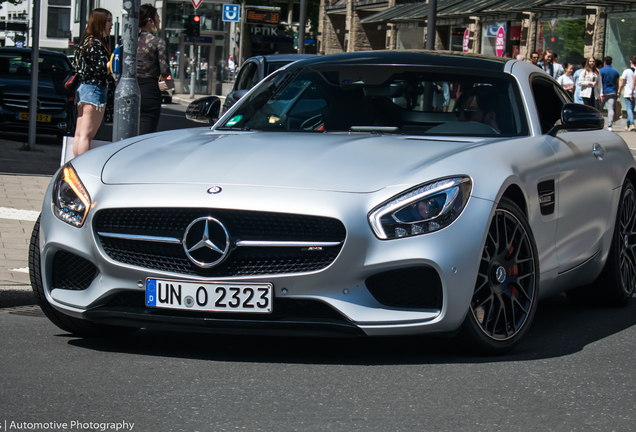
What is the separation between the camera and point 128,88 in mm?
7727

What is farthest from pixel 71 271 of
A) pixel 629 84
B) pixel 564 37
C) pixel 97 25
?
pixel 564 37

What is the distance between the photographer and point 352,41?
5034cm

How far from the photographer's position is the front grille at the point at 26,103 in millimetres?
17422

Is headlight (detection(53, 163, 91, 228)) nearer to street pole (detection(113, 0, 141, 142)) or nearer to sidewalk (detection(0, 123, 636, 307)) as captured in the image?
sidewalk (detection(0, 123, 636, 307))

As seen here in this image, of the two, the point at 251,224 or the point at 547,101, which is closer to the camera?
the point at 251,224

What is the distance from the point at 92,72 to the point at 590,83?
1588 centimetres

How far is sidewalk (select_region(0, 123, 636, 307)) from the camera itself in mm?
5965

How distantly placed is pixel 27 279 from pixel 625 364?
343cm

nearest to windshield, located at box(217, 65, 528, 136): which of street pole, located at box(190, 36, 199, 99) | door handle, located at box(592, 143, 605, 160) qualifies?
door handle, located at box(592, 143, 605, 160)

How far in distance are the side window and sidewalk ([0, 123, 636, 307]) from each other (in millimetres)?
3037

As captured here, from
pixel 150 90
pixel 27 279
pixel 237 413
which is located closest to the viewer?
pixel 237 413

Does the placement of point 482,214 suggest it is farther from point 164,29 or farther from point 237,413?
point 164,29

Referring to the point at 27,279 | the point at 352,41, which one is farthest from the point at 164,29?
the point at 27,279

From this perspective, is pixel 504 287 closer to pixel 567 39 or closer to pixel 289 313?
pixel 289 313
